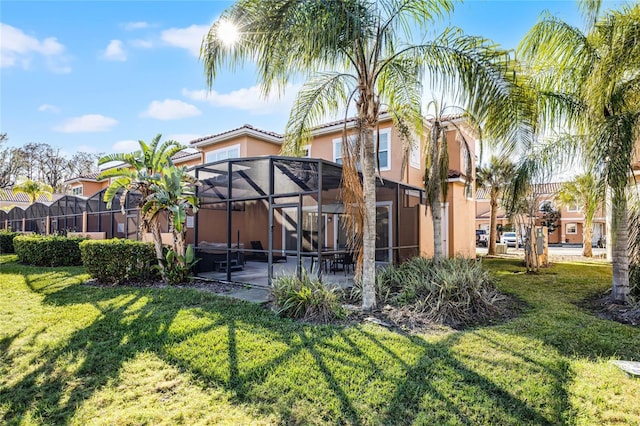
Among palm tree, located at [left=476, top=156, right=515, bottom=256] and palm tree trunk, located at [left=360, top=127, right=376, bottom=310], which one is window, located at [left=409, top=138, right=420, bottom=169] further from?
palm tree trunk, located at [left=360, top=127, right=376, bottom=310]

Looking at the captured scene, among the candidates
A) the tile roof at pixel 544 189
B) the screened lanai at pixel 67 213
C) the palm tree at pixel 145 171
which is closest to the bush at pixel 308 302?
the palm tree at pixel 145 171

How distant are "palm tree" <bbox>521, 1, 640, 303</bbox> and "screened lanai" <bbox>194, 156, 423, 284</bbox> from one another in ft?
17.4

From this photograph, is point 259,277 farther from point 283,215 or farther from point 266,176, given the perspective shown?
point 283,215

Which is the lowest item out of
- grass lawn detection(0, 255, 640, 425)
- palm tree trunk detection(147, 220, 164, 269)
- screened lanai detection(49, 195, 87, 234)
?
grass lawn detection(0, 255, 640, 425)

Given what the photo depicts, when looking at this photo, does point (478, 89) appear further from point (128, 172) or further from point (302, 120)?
point (128, 172)

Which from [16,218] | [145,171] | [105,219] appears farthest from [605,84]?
[16,218]

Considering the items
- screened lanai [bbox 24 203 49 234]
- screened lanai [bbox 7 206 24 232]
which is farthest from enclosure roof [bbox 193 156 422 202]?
screened lanai [bbox 7 206 24 232]

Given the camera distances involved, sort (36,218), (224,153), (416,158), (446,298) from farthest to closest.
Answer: (36,218), (224,153), (416,158), (446,298)

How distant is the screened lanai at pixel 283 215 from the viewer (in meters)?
9.53

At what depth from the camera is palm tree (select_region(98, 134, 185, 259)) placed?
33.4 ft

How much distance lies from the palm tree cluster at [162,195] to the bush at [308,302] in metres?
4.28

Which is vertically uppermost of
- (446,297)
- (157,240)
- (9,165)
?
(9,165)

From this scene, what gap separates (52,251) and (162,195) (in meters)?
7.66

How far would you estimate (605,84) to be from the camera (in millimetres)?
7246
